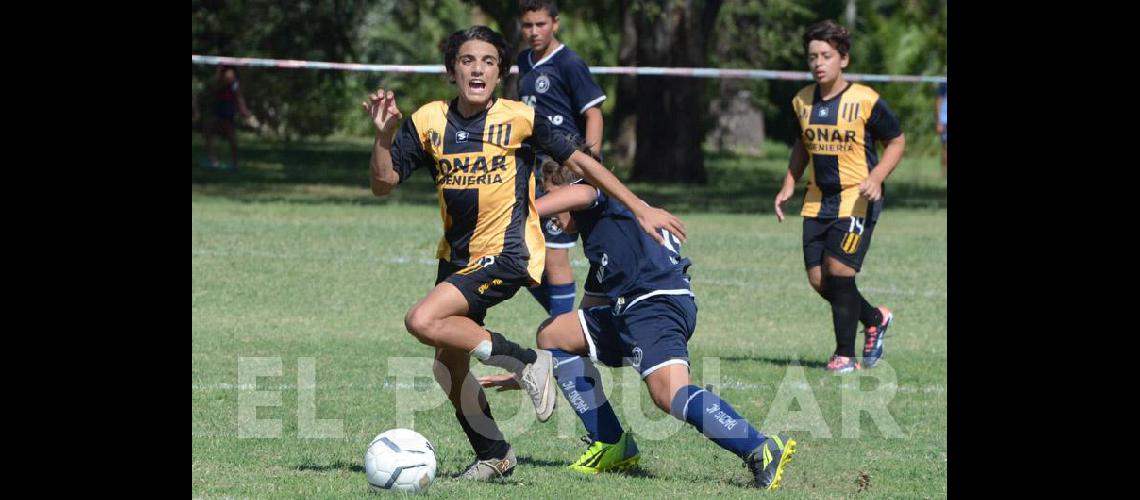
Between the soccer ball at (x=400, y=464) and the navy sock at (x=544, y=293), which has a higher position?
the navy sock at (x=544, y=293)

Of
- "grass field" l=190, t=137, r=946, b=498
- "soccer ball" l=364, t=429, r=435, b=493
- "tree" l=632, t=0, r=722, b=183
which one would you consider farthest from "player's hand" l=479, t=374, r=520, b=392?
"tree" l=632, t=0, r=722, b=183

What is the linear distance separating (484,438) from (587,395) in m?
0.58

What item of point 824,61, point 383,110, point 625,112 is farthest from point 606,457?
point 625,112

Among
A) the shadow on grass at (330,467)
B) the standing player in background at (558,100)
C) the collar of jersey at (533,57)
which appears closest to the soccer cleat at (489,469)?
the shadow on grass at (330,467)

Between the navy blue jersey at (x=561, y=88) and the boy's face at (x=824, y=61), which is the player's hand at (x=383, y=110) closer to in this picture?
the navy blue jersey at (x=561, y=88)

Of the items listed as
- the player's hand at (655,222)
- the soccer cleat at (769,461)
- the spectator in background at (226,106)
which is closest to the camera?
the player's hand at (655,222)

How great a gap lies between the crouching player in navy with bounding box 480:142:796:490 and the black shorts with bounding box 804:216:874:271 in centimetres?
322

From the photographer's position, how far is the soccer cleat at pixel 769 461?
22.0 feet

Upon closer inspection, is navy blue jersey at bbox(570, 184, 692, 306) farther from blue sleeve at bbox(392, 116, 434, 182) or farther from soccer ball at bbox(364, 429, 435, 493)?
soccer ball at bbox(364, 429, 435, 493)

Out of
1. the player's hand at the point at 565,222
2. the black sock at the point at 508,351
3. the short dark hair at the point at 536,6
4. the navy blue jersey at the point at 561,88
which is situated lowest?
the black sock at the point at 508,351

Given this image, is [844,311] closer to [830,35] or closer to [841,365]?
[841,365]

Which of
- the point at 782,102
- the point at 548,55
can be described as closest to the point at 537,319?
the point at 548,55

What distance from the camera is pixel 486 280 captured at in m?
7.06

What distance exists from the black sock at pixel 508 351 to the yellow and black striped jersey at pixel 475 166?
35cm
